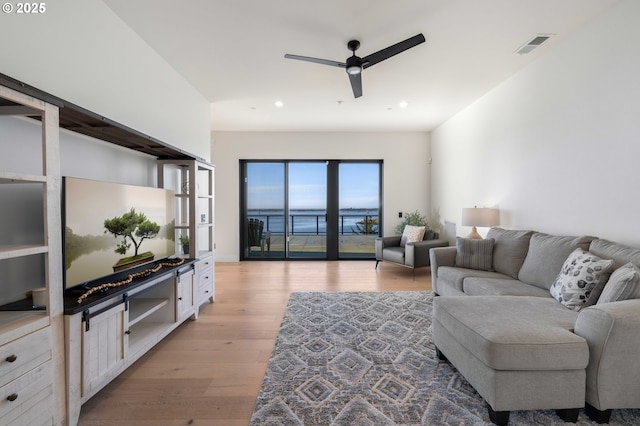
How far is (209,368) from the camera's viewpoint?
217cm

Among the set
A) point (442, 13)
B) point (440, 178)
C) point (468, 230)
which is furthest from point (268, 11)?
point (440, 178)

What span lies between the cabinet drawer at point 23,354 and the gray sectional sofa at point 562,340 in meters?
2.36

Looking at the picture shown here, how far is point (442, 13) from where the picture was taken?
7.66 feet

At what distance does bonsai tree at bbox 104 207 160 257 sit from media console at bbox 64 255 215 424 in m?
0.24

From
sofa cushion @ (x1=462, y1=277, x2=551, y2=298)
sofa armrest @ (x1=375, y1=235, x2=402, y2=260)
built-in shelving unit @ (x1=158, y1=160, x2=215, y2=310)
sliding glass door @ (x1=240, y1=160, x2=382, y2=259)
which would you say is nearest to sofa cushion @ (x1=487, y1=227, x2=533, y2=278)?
sofa cushion @ (x1=462, y1=277, x2=551, y2=298)

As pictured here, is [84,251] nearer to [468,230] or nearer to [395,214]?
[468,230]

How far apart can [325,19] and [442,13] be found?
0.99m

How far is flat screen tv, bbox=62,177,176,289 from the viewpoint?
1.78m

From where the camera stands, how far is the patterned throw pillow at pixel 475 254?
332 centimetres

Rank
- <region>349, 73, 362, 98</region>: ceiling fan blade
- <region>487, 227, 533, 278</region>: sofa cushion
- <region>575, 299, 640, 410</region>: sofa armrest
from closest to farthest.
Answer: <region>575, 299, 640, 410</region>: sofa armrest, <region>349, 73, 362, 98</region>: ceiling fan blade, <region>487, 227, 533, 278</region>: sofa cushion

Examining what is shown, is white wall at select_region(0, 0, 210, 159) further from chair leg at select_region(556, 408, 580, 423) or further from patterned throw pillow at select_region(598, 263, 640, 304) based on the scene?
patterned throw pillow at select_region(598, 263, 640, 304)

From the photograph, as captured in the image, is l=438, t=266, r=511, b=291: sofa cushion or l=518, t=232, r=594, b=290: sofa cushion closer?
l=518, t=232, r=594, b=290: sofa cushion

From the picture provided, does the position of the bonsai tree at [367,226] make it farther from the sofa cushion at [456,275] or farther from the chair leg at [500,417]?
the chair leg at [500,417]

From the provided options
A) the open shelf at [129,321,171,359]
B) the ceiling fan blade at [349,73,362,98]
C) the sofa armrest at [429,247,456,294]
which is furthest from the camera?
the sofa armrest at [429,247,456,294]
